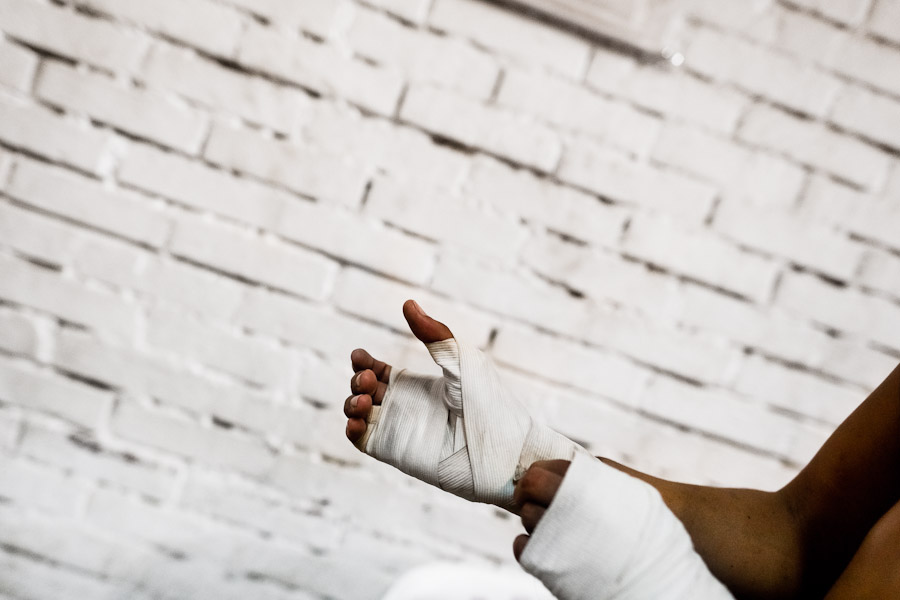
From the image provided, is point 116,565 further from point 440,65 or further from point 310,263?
point 440,65

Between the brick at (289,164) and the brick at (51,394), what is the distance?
0.43 m

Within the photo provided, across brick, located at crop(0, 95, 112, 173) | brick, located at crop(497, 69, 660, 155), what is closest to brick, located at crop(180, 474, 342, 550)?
brick, located at crop(0, 95, 112, 173)

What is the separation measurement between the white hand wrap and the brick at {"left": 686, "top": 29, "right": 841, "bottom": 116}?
0.59 m

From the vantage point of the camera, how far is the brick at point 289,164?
78 cm

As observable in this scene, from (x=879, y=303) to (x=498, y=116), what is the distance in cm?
68

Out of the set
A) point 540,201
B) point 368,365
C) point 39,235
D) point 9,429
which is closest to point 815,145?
point 540,201

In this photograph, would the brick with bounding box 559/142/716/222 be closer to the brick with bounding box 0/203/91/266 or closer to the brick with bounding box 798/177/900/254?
the brick with bounding box 798/177/900/254

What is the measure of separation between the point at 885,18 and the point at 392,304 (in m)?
0.86

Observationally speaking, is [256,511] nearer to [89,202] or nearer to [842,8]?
[89,202]

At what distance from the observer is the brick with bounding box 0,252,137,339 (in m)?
0.80

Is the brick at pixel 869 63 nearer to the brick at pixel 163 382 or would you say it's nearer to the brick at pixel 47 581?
the brick at pixel 163 382

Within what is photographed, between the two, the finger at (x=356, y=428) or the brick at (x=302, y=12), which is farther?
the brick at (x=302, y=12)

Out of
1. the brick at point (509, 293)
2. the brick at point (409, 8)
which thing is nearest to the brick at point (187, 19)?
the brick at point (409, 8)

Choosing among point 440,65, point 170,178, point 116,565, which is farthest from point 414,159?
point 116,565
